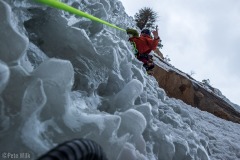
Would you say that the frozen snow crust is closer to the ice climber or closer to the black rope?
the black rope

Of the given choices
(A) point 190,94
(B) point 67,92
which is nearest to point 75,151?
(B) point 67,92

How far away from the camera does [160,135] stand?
3947 millimetres

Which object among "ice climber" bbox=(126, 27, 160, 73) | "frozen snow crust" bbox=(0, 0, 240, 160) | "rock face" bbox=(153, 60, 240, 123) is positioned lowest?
"rock face" bbox=(153, 60, 240, 123)

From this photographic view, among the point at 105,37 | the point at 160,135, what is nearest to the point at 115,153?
the point at 160,135

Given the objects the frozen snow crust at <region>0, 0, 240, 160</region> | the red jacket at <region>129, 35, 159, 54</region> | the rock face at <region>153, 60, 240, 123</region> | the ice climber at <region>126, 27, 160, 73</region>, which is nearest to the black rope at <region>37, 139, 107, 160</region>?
the frozen snow crust at <region>0, 0, 240, 160</region>

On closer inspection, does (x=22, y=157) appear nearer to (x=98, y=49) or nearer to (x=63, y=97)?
(x=63, y=97)

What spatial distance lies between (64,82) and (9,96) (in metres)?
0.39

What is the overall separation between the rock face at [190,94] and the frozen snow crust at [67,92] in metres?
12.7

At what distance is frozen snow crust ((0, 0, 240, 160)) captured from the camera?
2.26m

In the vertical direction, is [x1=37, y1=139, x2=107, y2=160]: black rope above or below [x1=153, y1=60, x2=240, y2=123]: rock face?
above

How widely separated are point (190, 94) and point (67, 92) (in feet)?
54.3

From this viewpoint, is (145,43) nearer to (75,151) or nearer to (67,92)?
(67,92)

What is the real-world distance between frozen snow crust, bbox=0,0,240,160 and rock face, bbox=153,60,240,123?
12747mm

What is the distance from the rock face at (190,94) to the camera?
17734mm
